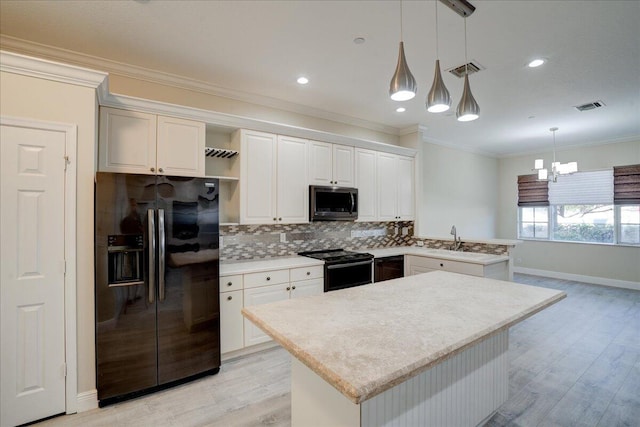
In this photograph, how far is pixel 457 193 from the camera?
6.39 meters

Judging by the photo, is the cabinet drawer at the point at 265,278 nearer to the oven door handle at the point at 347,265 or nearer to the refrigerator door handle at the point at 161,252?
the oven door handle at the point at 347,265

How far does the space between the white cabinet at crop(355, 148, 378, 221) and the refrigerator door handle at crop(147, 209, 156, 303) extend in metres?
2.69

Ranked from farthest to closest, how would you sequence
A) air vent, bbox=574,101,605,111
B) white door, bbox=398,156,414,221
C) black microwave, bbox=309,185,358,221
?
white door, bbox=398,156,414,221 → air vent, bbox=574,101,605,111 → black microwave, bbox=309,185,358,221

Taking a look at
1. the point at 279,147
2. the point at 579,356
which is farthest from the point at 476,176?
the point at 279,147

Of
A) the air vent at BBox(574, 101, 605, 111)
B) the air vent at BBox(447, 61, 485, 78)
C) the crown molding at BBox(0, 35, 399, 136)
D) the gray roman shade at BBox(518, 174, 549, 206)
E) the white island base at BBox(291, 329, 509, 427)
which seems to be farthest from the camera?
the gray roman shade at BBox(518, 174, 549, 206)

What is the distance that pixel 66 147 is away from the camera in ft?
6.96

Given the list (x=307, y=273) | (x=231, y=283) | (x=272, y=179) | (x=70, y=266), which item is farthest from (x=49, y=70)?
(x=307, y=273)

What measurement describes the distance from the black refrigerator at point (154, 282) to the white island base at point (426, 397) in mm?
1370

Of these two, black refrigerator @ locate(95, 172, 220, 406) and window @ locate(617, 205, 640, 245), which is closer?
black refrigerator @ locate(95, 172, 220, 406)

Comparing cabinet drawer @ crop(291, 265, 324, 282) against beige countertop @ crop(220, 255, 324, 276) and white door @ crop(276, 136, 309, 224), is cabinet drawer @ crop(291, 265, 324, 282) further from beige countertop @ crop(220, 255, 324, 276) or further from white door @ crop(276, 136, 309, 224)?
white door @ crop(276, 136, 309, 224)

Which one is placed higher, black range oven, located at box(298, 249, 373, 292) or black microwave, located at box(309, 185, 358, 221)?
black microwave, located at box(309, 185, 358, 221)

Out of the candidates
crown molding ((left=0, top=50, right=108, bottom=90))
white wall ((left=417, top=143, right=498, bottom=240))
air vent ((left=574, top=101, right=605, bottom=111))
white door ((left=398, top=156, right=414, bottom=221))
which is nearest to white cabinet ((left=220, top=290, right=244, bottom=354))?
crown molding ((left=0, top=50, right=108, bottom=90))

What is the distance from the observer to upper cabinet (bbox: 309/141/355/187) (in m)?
3.82

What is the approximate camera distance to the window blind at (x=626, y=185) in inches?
217
